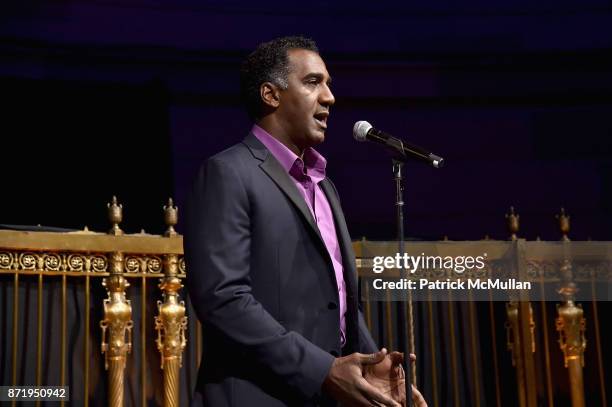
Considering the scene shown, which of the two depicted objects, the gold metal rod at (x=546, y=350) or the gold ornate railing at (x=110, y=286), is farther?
the gold metal rod at (x=546, y=350)

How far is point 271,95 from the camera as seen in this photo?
270cm

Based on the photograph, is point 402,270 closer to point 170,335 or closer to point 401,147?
point 401,147

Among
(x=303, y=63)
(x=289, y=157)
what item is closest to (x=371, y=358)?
→ (x=289, y=157)

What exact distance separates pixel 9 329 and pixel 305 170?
2.31m

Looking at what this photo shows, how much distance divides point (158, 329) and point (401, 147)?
2354mm

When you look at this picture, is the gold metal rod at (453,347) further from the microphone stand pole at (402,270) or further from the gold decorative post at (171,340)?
the microphone stand pole at (402,270)

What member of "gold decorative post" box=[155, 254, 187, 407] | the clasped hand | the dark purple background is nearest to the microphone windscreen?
the clasped hand

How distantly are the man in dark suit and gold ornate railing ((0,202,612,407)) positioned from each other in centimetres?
221

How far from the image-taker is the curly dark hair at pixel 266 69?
2719mm

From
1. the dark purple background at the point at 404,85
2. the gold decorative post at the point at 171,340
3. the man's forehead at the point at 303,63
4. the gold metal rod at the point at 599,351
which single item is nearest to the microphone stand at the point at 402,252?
the man's forehead at the point at 303,63

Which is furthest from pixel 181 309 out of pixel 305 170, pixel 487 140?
pixel 487 140

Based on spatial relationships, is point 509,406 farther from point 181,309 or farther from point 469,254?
point 181,309

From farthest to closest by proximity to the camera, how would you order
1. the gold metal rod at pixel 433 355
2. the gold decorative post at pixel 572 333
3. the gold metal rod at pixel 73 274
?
the gold decorative post at pixel 572 333 < the gold metal rod at pixel 433 355 < the gold metal rod at pixel 73 274

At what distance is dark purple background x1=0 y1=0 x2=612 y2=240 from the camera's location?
7.55 m
